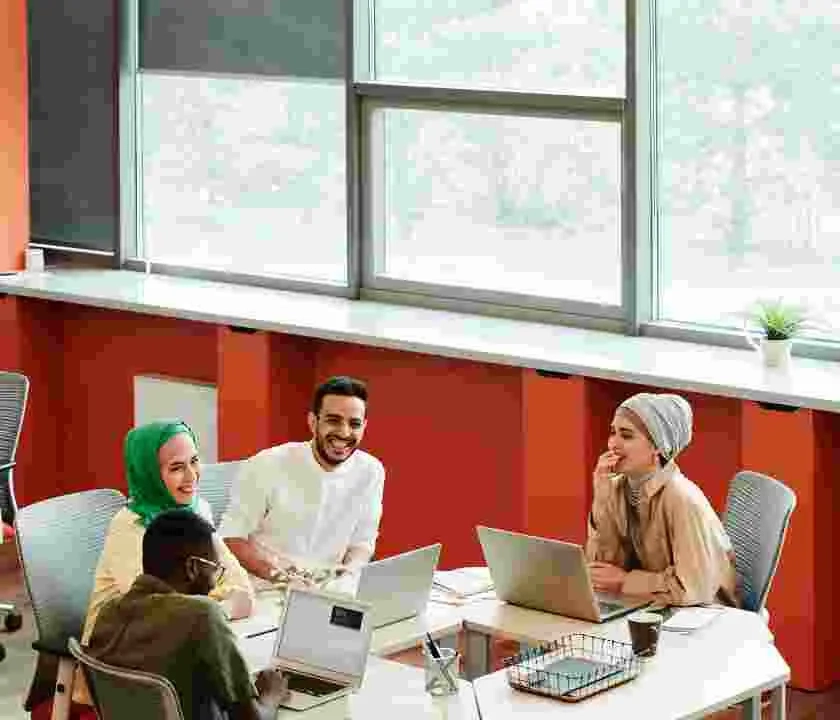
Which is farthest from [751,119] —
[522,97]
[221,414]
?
[221,414]

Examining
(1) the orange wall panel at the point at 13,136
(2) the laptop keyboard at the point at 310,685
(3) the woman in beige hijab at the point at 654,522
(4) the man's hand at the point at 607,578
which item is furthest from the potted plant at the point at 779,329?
(1) the orange wall panel at the point at 13,136

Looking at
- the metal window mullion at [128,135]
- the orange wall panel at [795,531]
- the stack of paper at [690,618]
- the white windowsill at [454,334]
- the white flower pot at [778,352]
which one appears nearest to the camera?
the stack of paper at [690,618]

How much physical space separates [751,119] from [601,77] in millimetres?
655

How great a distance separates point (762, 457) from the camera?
623 cm

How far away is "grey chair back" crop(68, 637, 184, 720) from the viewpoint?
13.0 feet

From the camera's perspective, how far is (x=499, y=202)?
745cm

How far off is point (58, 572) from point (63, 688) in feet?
1.05

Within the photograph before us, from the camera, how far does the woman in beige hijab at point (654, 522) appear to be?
5016mm

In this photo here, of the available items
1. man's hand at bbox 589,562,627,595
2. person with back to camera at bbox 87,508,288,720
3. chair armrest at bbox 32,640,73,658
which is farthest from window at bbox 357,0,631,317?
person with back to camera at bbox 87,508,288,720

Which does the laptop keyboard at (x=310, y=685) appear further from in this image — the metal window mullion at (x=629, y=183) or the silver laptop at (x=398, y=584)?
the metal window mullion at (x=629, y=183)

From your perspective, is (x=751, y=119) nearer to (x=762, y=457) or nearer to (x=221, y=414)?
(x=762, y=457)

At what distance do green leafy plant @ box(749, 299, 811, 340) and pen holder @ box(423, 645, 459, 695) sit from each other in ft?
8.45

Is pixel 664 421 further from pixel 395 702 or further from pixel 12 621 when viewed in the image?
pixel 12 621

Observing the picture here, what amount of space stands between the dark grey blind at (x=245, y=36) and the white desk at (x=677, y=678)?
359cm
